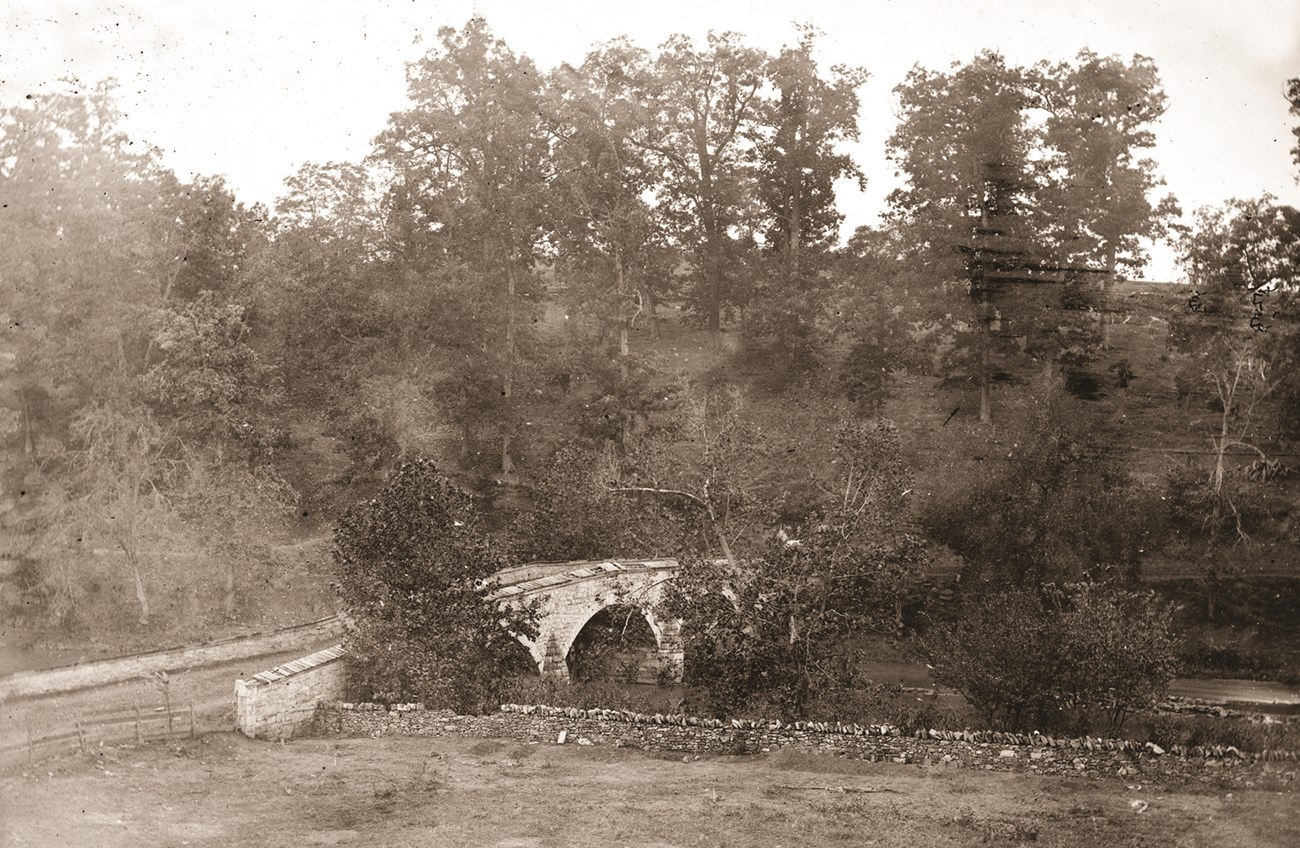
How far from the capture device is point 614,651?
36.4 m

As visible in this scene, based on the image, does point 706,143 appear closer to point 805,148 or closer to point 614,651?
point 805,148

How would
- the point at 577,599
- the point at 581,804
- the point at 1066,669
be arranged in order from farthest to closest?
1. the point at 577,599
2. the point at 1066,669
3. the point at 581,804

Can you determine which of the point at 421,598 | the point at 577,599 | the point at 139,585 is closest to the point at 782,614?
the point at 577,599

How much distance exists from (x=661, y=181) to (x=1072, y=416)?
23.5m

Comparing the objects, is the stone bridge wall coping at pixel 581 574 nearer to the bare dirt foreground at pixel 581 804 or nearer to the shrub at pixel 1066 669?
the bare dirt foreground at pixel 581 804

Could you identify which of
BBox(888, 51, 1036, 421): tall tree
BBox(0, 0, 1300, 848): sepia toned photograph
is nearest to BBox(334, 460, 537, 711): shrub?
BBox(0, 0, 1300, 848): sepia toned photograph

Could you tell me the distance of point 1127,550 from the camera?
4116 centimetres

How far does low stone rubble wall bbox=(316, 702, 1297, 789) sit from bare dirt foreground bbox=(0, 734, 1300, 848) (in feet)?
1.62

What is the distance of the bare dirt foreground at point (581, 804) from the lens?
1931cm

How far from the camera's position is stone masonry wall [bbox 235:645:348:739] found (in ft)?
86.1

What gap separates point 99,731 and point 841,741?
17081 mm

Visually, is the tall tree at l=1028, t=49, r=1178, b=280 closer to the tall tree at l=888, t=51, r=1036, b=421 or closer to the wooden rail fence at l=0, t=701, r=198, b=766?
the tall tree at l=888, t=51, r=1036, b=421

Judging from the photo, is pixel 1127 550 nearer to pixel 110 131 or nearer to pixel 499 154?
pixel 499 154

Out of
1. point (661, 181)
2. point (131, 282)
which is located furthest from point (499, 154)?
point (131, 282)
